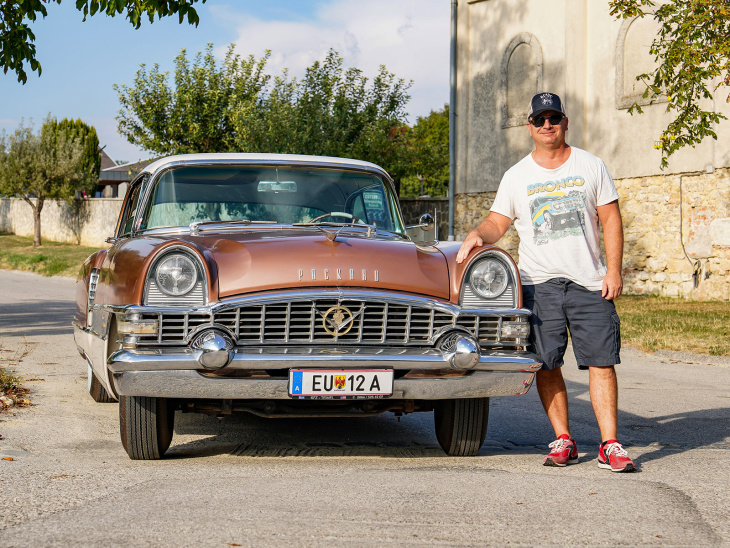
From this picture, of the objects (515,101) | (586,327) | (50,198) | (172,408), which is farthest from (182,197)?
(50,198)

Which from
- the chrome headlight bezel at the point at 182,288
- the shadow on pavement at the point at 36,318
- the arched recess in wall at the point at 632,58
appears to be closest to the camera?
the chrome headlight bezel at the point at 182,288

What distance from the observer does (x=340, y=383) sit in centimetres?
436

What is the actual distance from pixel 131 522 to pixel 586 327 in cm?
249

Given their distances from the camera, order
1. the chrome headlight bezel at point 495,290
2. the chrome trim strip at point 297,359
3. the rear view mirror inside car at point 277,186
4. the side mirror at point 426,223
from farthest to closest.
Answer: the side mirror at point 426,223
the rear view mirror inside car at point 277,186
the chrome headlight bezel at point 495,290
the chrome trim strip at point 297,359

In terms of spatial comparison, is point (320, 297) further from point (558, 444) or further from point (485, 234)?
point (558, 444)

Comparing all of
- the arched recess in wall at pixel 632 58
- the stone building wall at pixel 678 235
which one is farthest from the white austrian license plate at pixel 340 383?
the arched recess in wall at pixel 632 58

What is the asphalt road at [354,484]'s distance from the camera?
3.37m

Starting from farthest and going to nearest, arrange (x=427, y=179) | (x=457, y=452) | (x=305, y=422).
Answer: (x=427, y=179) < (x=305, y=422) < (x=457, y=452)

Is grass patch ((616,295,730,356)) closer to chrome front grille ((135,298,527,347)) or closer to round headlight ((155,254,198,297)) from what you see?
chrome front grille ((135,298,527,347))

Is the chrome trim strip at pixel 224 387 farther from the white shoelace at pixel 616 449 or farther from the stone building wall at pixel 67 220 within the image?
the stone building wall at pixel 67 220

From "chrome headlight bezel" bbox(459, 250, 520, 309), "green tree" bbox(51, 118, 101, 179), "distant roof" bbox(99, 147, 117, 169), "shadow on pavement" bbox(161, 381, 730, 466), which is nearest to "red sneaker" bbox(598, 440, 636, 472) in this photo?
"shadow on pavement" bbox(161, 381, 730, 466)

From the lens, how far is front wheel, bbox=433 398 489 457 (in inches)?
192

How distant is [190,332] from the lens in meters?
4.33

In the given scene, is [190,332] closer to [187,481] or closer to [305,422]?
[187,481]
